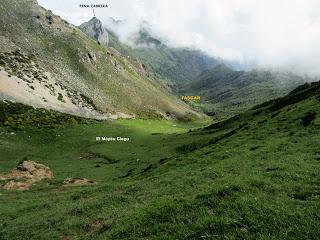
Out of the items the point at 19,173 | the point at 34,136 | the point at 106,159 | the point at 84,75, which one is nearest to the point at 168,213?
the point at 19,173

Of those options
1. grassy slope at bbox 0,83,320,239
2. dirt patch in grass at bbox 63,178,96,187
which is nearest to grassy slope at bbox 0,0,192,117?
grassy slope at bbox 0,83,320,239

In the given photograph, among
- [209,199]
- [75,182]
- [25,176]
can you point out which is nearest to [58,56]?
[25,176]

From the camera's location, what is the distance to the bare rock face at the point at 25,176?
5685 cm

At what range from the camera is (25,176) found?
62469 mm

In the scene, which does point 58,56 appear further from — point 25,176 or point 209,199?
point 209,199

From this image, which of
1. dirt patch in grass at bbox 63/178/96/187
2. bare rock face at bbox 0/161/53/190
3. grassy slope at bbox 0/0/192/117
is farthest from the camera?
grassy slope at bbox 0/0/192/117

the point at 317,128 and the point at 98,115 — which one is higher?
the point at 98,115

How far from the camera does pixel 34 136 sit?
10656 cm

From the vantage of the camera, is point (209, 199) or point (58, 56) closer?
point (209, 199)

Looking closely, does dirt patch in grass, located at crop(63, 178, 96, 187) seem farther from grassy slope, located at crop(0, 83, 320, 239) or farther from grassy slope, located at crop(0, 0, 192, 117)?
grassy slope, located at crop(0, 0, 192, 117)

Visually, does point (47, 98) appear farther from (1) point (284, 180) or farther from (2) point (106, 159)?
(1) point (284, 180)

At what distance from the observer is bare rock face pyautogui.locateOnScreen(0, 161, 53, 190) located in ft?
187

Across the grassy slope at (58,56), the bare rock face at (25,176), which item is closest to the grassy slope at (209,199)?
the bare rock face at (25,176)

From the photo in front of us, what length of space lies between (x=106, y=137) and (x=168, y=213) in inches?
3829
